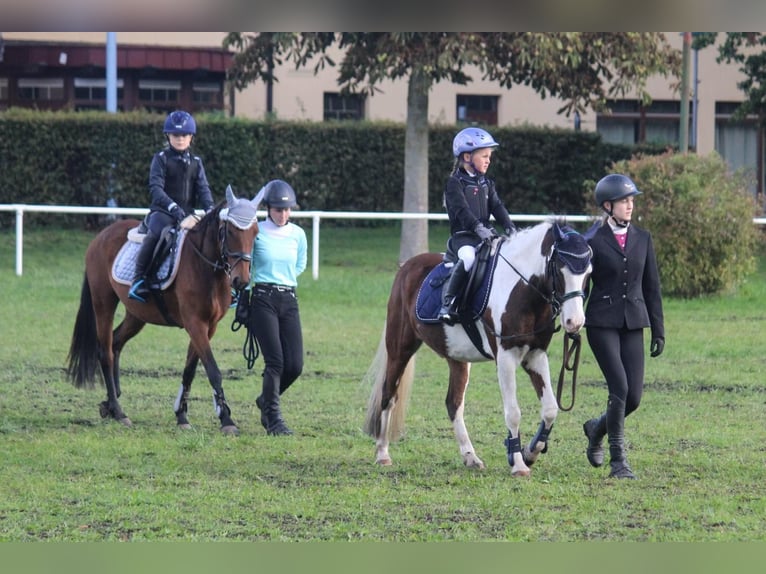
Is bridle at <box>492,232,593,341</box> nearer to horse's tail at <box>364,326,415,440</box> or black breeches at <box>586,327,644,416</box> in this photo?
black breeches at <box>586,327,644,416</box>

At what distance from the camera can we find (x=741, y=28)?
3.45m

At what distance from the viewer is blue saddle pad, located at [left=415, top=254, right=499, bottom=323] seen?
8.23 metres

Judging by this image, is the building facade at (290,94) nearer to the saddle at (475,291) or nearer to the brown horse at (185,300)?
the brown horse at (185,300)

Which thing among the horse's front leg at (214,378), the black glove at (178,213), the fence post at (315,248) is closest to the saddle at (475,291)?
the horse's front leg at (214,378)

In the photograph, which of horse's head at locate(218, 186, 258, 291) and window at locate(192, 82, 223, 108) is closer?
horse's head at locate(218, 186, 258, 291)

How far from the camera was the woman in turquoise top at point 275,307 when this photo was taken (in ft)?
32.3

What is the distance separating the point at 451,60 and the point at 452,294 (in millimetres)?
13365

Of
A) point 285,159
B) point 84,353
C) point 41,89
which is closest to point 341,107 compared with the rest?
point 285,159

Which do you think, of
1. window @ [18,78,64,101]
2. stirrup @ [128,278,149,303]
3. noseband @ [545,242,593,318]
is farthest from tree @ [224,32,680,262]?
noseband @ [545,242,593,318]

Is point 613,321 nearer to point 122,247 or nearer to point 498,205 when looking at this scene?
point 498,205

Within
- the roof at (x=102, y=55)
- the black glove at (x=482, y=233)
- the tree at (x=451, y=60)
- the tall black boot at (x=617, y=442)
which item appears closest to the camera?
the tall black boot at (x=617, y=442)

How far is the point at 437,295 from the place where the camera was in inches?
334

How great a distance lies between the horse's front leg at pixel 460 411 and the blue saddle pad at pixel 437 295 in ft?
1.40

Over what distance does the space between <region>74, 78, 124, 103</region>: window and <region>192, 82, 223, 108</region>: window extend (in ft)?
5.99
